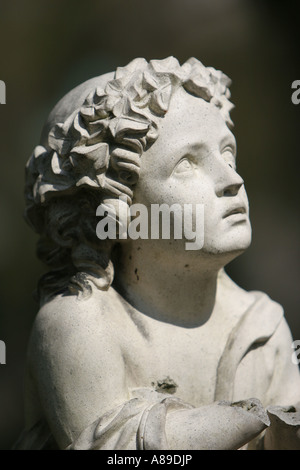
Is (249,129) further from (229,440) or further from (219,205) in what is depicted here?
(229,440)

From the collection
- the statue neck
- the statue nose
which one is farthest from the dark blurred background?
the statue nose

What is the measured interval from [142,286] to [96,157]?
1.20 feet

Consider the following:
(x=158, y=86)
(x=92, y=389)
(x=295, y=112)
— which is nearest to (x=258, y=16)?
(x=295, y=112)

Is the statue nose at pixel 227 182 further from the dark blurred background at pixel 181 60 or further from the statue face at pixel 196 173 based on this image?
the dark blurred background at pixel 181 60

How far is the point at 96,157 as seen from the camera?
203 centimetres

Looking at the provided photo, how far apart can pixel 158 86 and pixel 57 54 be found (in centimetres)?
278

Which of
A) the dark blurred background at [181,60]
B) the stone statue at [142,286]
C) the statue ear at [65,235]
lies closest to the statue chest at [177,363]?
the stone statue at [142,286]

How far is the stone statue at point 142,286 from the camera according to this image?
200 centimetres

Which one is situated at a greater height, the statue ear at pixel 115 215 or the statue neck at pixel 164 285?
the statue ear at pixel 115 215

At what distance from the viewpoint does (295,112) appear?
4445mm

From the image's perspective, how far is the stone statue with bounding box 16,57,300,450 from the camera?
2.00 m

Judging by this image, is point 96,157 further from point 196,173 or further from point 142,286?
point 142,286

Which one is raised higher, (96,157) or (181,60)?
(181,60)

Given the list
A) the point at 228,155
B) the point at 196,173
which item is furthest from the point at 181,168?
the point at 228,155
